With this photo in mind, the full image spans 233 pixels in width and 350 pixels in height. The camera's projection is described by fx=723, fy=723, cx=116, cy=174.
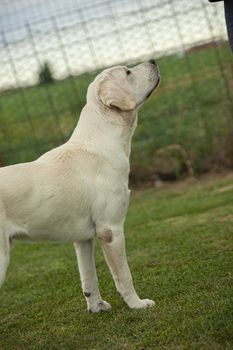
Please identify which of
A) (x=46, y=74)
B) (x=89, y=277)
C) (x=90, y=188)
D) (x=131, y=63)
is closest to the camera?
(x=90, y=188)

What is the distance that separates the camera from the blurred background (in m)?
10.5

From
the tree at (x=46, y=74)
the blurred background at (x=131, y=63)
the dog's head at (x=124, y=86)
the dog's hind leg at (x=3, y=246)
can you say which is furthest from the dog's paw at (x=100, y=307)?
the tree at (x=46, y=74)

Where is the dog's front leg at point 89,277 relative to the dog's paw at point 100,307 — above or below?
above

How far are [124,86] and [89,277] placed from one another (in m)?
1.26

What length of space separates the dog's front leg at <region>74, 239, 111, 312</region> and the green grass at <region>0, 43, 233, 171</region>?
5812 mm

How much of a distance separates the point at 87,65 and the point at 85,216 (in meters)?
A: 7.07

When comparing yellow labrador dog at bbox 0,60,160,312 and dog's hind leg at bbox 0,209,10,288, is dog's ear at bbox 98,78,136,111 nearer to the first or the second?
yellow labrador dog at bbox 0,60,160,312

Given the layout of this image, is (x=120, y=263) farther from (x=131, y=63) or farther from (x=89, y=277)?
(x=131, y=63)

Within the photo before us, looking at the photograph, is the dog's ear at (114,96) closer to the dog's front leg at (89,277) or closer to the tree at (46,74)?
the dog's front leg at (89,277)

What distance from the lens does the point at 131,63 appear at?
1084 centimetres

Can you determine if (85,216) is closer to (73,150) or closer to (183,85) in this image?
(73,150)

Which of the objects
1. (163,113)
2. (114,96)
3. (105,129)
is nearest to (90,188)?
(105,129)

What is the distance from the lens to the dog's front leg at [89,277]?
4.68 m

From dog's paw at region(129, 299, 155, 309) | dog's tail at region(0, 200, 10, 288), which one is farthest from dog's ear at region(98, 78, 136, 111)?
dog's paw at region(129, 299, 155, 309)
